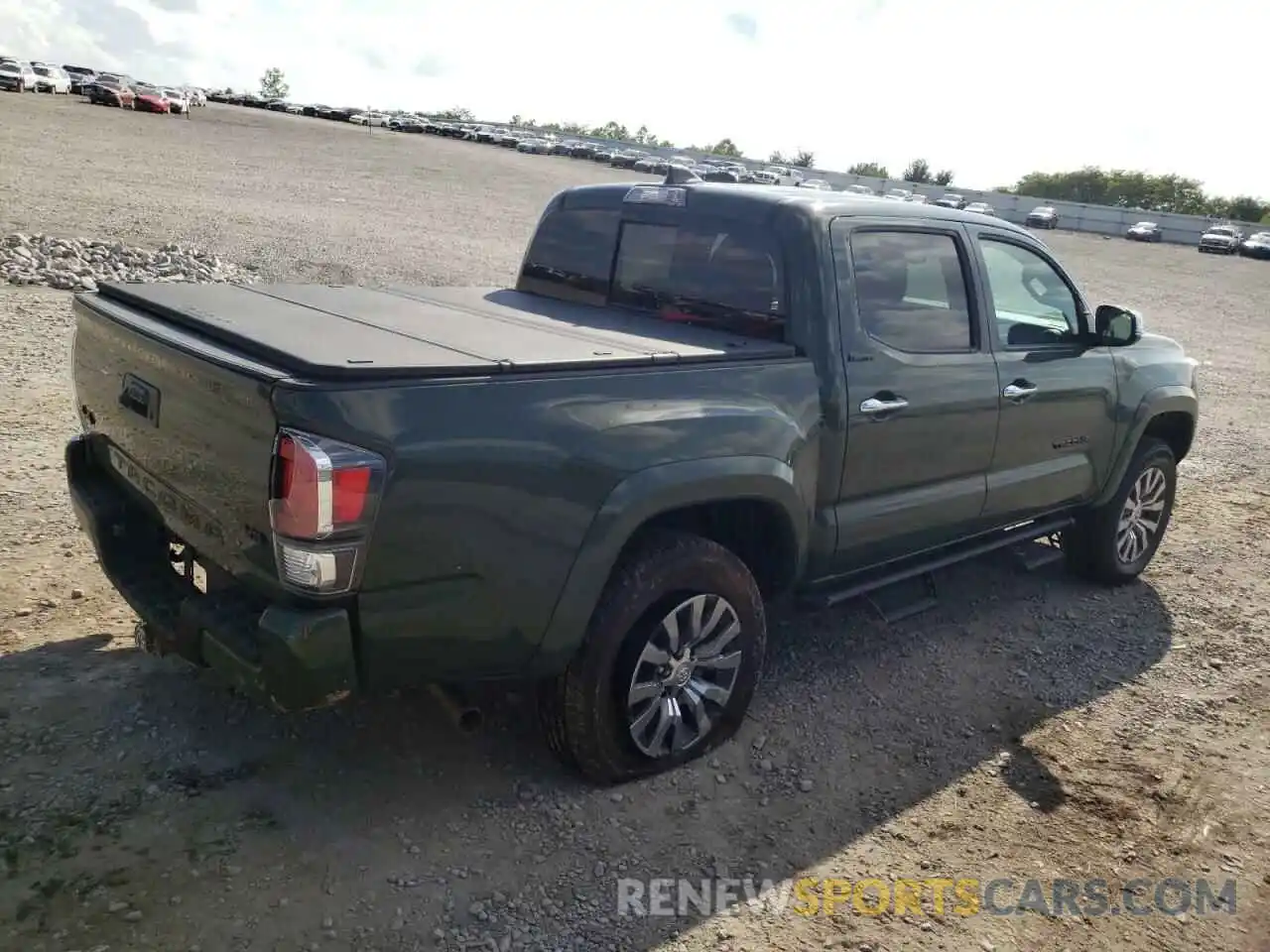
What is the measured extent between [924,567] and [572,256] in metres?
2.13

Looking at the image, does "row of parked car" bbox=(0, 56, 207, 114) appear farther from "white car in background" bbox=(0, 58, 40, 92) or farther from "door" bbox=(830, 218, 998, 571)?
"door" bbox=(830, 218, 998, 571)

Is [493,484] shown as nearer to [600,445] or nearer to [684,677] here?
[600,445]

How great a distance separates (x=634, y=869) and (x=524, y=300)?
2.52 metres

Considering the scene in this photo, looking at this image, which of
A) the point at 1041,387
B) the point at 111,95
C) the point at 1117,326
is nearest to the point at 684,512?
the point at 1041,387

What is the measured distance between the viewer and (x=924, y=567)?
14.3 ft

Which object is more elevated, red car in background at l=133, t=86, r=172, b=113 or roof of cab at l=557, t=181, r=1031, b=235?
red car in background at l=133, t=86, r=172, b=113

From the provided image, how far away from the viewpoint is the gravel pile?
31.9 feet

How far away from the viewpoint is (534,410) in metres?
2.77

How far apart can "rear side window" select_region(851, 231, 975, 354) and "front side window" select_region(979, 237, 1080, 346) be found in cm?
24

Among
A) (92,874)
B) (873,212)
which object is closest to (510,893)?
(92,874)

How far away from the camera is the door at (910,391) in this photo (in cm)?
382

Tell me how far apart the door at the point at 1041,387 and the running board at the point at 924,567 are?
0.41ft

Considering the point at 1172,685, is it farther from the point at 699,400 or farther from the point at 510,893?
the point at 510,893

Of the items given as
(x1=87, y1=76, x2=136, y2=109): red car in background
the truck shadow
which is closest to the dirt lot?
the truck shadow
